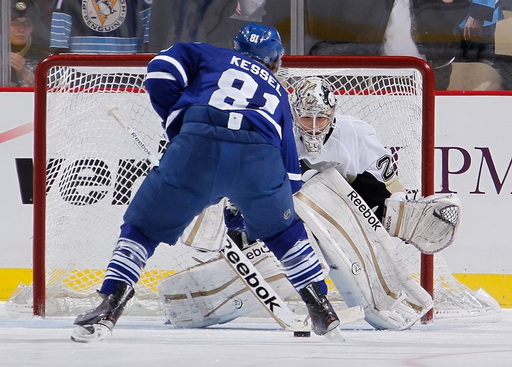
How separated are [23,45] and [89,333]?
6.13ft

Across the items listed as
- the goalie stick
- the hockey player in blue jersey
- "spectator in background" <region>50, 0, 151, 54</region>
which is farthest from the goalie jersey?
"spectator in background" <region>50, 0, 151, 54</region>

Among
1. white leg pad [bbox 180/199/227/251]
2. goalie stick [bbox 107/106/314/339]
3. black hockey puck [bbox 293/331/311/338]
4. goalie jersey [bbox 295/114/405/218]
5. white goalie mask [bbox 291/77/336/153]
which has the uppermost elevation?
white goalie mask [bbox 291/77/336/153]

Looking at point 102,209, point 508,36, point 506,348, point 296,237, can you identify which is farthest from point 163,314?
point 508,36

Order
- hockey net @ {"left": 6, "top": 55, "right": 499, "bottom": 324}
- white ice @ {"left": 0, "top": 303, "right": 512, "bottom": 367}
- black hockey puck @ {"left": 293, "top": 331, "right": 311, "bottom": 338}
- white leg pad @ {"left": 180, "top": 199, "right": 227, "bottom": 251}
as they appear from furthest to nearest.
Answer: hockey net @ {"left": 6, "top": 55, "right": 499, "bottom": 324} < white leg pad @ {"left": 180, "top": 199, "right": 227, "bottom": 251} < black hockey puck @ {"left": 293, "top": 331, "right": 311, "bottom": 338} < white ice @ {"left": 0, "top": 303, "right": 512, "bottom": 367}

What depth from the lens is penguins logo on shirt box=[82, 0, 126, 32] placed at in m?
4.41

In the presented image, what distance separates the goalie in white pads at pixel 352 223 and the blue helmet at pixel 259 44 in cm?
38

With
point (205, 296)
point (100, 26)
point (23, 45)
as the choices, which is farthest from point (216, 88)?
point (23, 45)

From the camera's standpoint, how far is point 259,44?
3.14 metres

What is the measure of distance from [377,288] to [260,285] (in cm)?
40

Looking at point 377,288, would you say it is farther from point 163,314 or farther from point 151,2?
point 151,2

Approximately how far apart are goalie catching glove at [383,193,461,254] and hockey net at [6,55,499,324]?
0.40ft

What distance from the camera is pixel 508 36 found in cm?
440

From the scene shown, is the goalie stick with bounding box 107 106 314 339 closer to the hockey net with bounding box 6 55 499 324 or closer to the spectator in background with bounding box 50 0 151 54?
the hockey net with bounding box 6 55 499 324

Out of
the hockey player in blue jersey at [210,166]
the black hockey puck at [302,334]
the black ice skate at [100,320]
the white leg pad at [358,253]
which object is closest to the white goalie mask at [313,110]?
the white leg pad at [358,253]
